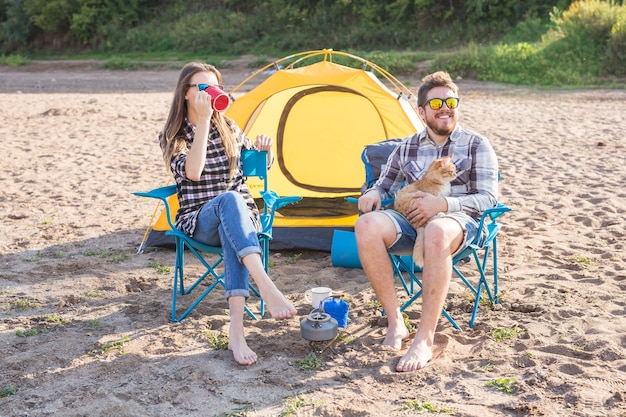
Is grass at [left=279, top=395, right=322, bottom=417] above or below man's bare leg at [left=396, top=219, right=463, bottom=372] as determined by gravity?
below

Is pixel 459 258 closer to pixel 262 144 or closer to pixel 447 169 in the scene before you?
pixel 447 169

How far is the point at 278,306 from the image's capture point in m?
3.27

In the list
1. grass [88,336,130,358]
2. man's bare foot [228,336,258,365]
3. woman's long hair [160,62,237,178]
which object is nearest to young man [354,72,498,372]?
man's bare foot [228,336,258,365]

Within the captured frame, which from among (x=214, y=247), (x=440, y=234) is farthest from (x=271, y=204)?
(x=440, y=234)

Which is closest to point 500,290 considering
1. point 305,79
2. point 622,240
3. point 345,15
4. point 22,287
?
point 622,240

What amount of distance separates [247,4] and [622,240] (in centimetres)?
2424

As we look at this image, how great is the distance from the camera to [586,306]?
3926 mm

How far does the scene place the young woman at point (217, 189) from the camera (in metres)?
3.35

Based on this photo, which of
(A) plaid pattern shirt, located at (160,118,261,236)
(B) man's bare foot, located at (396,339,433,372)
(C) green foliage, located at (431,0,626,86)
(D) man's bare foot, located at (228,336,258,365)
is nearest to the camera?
(B) man's bare foot, located at (396,339,433,372)

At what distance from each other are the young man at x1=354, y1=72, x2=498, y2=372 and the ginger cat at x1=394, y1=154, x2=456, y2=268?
58 millimetres

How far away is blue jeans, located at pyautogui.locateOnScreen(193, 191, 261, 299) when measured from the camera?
3373mm

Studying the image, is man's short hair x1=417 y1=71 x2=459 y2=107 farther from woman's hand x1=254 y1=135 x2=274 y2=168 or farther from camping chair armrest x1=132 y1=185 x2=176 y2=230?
camping chair armrest x1=132 y1=185 x2=176 y2=230

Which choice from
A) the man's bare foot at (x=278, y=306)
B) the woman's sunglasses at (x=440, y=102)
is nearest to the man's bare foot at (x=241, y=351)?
the man's bare foot at (x=278, y=306)

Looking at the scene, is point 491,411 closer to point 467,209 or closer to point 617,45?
point 467,209
